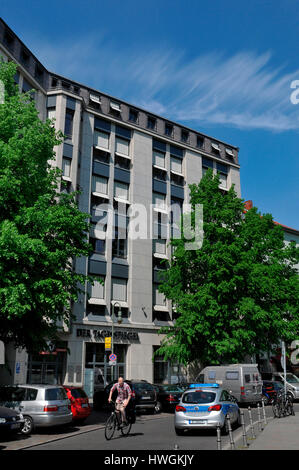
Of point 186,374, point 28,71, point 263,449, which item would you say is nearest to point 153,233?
point 186,374

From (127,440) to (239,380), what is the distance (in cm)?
1211

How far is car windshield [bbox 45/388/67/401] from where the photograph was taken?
14.2 m

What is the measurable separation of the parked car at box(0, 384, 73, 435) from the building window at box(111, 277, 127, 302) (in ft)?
64.8

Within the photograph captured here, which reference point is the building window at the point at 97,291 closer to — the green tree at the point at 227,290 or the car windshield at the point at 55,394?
the green tree at the point at 227,290

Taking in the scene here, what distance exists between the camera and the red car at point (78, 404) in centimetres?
1617

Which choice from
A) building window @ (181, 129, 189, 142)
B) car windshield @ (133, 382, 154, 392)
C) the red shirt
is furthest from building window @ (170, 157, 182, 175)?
the red shirt

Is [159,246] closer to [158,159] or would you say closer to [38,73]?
[158,159]

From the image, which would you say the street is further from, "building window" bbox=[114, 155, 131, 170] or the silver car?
"building window" bbox=[114, 155, 131, 170]

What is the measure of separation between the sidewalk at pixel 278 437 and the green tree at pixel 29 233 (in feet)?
25.1

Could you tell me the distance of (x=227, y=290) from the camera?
89.0ft

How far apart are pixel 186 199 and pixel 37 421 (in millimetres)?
30338

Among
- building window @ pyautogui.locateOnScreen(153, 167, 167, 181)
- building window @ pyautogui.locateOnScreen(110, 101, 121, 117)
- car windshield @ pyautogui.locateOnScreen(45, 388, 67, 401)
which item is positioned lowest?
car windshield @ pyautogui.locateOnScreen(45, 388, 67, 401)

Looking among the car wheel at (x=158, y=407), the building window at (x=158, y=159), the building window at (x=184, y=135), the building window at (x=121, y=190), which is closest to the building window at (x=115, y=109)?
the building window at (x=158, y=159)

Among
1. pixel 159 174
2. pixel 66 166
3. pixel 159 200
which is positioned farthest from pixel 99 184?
pixel 159 174
